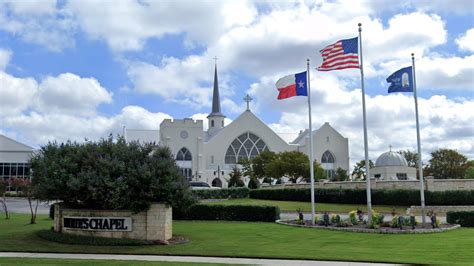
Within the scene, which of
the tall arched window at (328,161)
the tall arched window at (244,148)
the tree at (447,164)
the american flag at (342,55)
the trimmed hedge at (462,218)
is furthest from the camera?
the tall arched window at (328,161)

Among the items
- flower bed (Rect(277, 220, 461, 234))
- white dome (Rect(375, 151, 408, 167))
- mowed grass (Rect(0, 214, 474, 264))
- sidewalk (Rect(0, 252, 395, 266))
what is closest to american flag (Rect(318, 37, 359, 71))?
flower bed (Rect(277, 220, 461, 234))

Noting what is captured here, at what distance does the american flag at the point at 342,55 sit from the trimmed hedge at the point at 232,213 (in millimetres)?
8199

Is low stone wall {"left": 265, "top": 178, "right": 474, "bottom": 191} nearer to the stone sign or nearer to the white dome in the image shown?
the white dome

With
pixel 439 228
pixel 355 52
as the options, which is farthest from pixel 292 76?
pixel 439 228

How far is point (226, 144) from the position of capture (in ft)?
291

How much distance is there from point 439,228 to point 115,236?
14.1 m

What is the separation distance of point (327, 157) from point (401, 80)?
2748 inches

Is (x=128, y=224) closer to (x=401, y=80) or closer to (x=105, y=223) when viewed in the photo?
(x=105, y=223)

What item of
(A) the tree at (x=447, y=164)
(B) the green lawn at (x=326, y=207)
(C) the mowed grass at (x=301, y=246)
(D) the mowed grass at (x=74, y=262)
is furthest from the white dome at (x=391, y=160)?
(D) the mowed grass at (x=74, y=262)

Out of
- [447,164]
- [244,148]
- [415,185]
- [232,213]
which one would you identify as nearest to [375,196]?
[415,185]

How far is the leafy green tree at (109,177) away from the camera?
56.6ft

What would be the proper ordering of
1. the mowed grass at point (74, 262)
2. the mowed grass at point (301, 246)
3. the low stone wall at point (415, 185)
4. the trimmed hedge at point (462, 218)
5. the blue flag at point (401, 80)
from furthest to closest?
the low stone wall at point (415, 185) → the trimmed hedge at point (462, 218) → the blue flag at point (401, 80) → the mowed grass at point (301, 246) → the mowed grass at point (74, 262)

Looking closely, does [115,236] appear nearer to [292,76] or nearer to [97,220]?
[97,220]

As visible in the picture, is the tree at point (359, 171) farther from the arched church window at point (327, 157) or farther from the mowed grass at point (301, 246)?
the mowed grass at point (301, 246)
